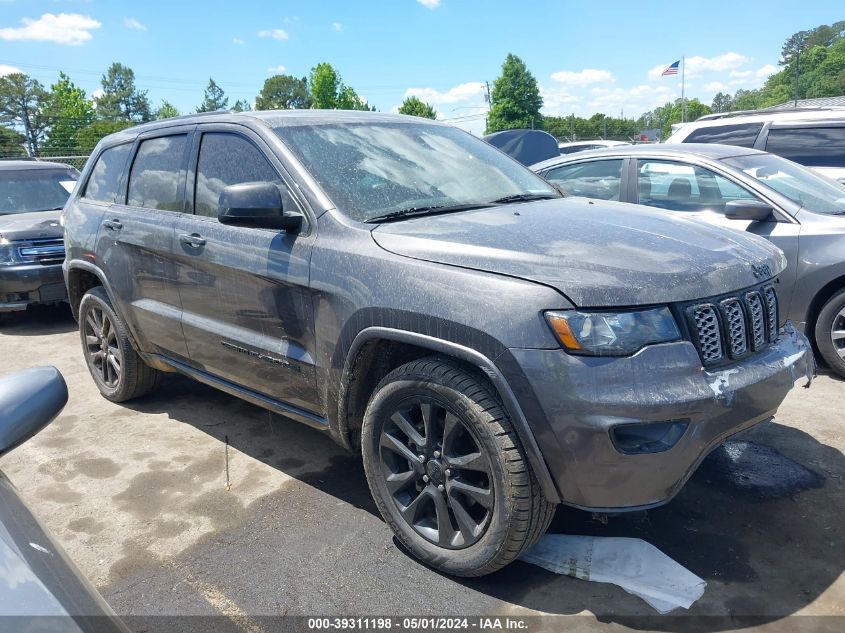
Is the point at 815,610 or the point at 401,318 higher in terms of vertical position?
the point at 401,318

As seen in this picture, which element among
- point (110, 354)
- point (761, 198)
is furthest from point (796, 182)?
point (110, 354)

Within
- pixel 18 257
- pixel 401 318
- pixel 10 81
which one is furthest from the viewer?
pixel 10 81

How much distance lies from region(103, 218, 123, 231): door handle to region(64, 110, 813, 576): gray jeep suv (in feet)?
1.07

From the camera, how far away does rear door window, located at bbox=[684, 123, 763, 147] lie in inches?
289

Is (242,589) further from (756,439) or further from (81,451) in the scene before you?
(756,439)

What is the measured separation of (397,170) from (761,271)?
1.70 meters

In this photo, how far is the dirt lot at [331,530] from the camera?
2596mm

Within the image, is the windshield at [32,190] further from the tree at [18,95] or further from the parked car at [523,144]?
the tree at [18,95]

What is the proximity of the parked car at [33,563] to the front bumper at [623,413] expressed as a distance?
1418 mm

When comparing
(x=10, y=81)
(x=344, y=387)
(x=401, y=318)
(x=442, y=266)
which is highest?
(x=10, y=81)

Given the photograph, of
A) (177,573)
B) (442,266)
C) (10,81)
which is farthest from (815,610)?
(10,81)

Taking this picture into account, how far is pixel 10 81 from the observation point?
2584 inches

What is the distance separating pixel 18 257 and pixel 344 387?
5952 millimetres

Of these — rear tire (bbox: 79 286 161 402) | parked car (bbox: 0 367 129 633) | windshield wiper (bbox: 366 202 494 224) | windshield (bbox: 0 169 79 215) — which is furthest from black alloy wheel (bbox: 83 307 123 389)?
windshield (bbox: 0 169 79 215)
